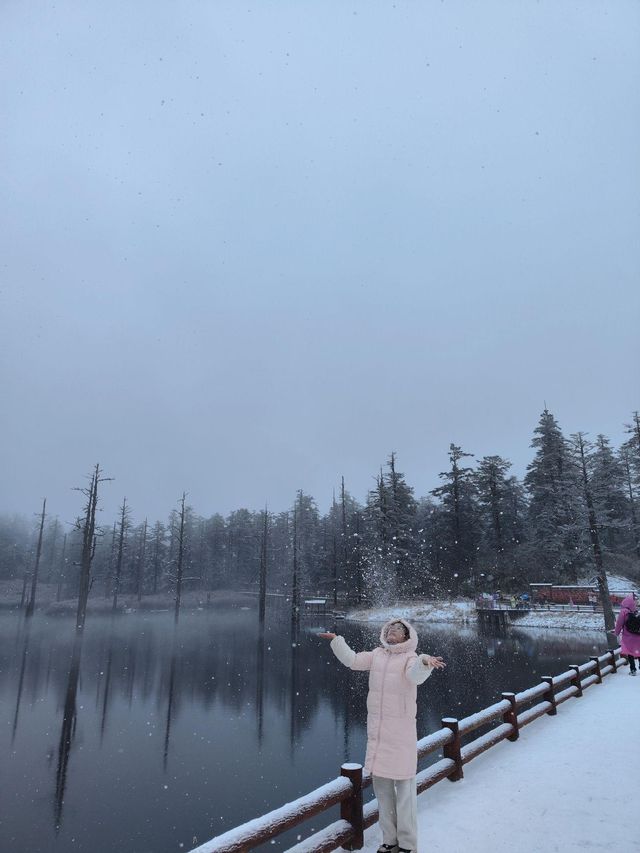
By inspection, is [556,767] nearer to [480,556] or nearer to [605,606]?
[605,606]

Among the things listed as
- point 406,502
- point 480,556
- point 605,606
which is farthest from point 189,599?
point 605,606

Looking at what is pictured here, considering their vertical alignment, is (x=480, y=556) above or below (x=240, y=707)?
above

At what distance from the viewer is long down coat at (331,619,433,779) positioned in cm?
454

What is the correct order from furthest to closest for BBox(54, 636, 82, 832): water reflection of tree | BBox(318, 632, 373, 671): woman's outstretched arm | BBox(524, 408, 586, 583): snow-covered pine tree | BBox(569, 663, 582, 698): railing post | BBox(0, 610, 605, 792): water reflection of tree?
BBox(524, 408, 586, 583): snow-covered pine tree, BBox(0, 610, 605, 792): water reflection of tree, BBox(569, 663, 582, 698): railing post, BBox(54, 636, 82, 832): water reflection of tree, BBox(318, 632, 373, 671): woman's outstretched arm

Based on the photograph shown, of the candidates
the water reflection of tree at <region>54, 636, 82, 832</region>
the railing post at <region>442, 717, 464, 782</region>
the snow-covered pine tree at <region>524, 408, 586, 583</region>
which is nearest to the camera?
the railing post at <region>442, 717, 464, 782</region>

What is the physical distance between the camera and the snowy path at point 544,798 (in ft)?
17.1

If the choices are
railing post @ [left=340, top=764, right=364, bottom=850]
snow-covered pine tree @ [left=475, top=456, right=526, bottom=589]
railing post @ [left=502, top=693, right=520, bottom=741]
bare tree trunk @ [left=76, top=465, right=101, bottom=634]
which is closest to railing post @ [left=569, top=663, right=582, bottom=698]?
railing post @ [left=502, top=693, right=520, bottom=741]

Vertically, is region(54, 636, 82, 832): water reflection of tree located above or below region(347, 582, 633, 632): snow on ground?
below

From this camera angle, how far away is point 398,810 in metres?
4.61

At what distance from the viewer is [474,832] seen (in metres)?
5.39

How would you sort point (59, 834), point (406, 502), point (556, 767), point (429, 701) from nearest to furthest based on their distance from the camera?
point (556, 767) < point (59, 834) < point (429, 701) < point (406, 502)

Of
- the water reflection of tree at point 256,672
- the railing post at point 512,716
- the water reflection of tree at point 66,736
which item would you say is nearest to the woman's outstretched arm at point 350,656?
the railing post at point 512,716

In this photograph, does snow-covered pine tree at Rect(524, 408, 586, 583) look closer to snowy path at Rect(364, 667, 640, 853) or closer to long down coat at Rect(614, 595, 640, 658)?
long down coat at Rect(614, 595, 640, 658)

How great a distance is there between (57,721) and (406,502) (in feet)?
163
